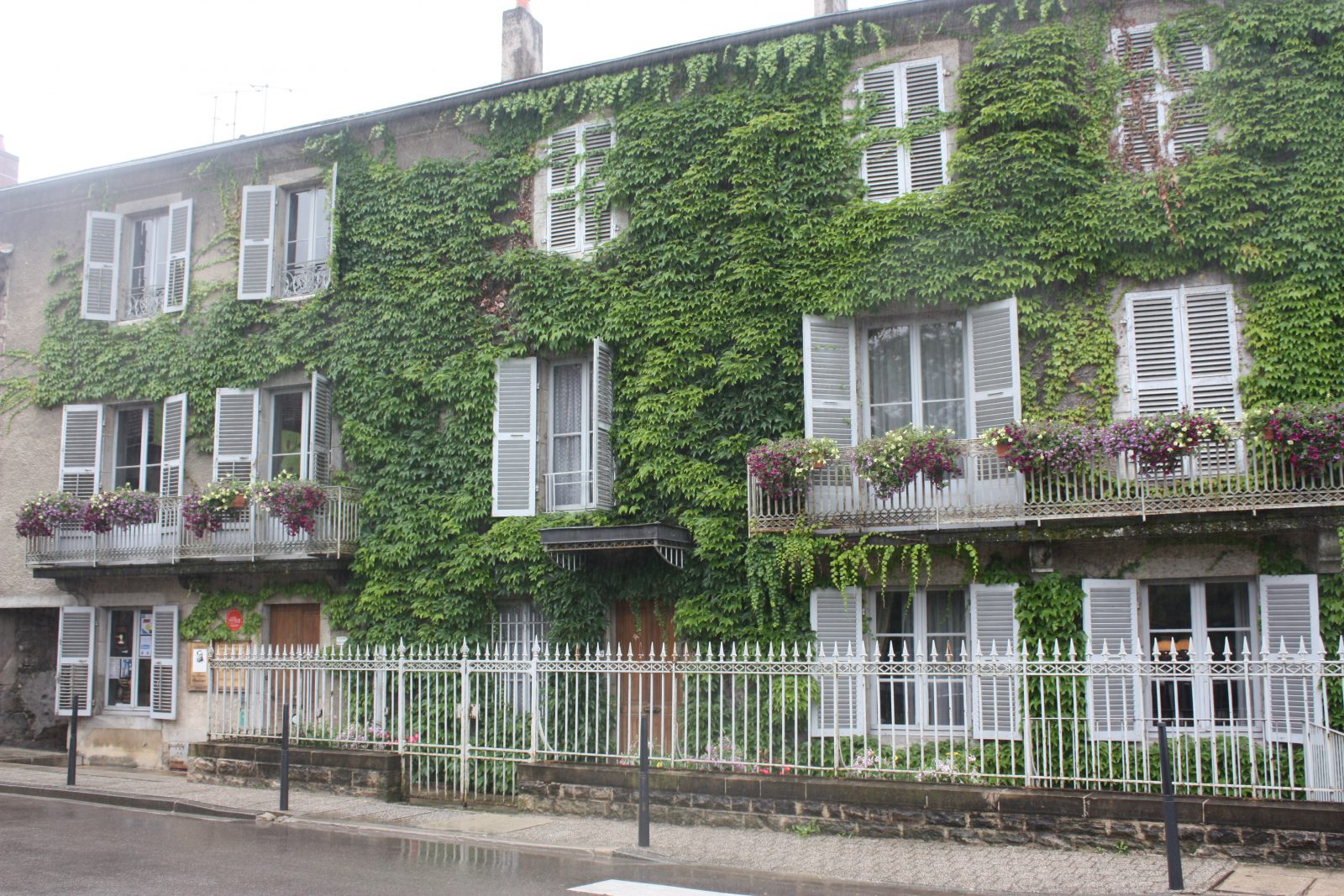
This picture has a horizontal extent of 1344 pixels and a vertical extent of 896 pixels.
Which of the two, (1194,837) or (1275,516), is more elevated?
(1275,516)

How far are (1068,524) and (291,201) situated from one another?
1271 cm

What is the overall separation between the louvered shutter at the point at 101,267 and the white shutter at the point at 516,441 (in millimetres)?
7680

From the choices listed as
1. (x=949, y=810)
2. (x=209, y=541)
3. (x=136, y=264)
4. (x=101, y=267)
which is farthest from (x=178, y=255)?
(x=949, y=810)

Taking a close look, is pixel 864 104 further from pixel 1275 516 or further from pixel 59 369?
pixel 59 369

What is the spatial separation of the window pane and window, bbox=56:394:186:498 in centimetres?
1081

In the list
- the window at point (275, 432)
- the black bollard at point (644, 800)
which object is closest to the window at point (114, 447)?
the window at point (275, 432)

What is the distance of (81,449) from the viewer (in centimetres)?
1881

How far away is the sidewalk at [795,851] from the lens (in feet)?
28.9

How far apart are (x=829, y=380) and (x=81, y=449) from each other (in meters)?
12.2

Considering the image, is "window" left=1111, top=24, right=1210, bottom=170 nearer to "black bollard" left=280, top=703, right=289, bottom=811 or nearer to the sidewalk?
the sidewalk

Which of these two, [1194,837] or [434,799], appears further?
[434,799]

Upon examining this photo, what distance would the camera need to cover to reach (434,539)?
52.9ft

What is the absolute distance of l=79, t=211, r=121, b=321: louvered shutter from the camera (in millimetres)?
19156

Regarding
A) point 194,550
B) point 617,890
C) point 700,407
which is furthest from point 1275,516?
point 194,550
